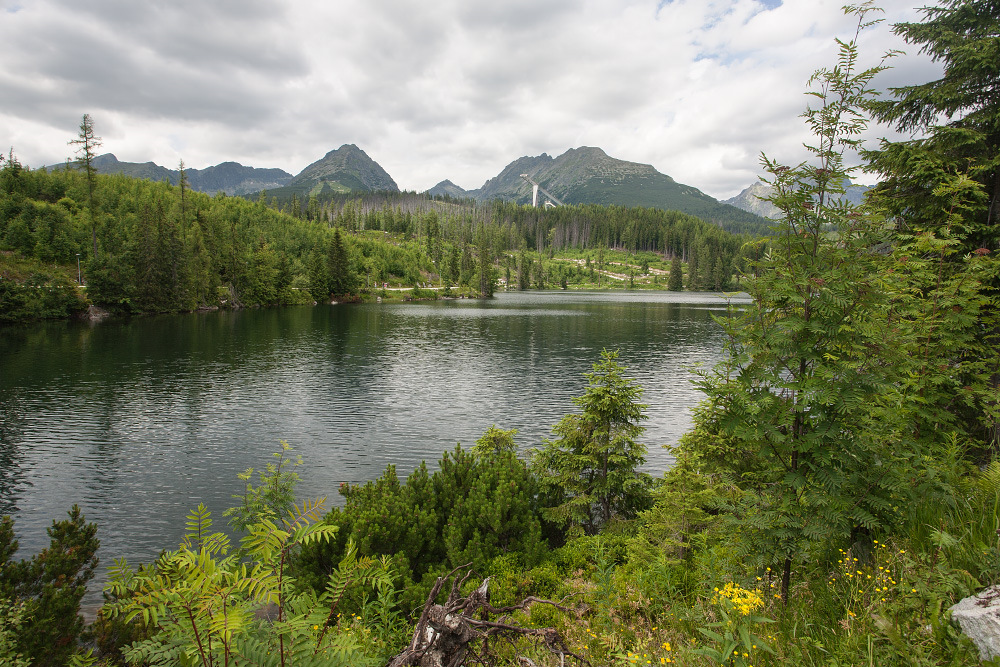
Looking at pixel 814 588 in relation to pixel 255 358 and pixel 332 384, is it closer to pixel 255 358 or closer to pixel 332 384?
pixel 332 384

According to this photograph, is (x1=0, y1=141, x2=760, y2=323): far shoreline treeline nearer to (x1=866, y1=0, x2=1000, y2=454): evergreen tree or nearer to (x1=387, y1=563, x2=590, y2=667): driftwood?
(x1=866, y1=0, x2=1000, y2=454): evergreen tree

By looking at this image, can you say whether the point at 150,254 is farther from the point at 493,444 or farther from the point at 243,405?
the point at 493,444

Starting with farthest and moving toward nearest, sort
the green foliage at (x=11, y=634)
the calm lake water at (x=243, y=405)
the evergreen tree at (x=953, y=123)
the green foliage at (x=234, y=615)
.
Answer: the calm lake water at (x=243, y=405), the evergreen tree at (x=953, y=123), the green foliage at (x=11, y=634), the green foliage at (x=234, y=615)

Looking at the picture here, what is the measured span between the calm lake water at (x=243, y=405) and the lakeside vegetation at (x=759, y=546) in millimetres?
10541

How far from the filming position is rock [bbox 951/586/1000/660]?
11.6 ft

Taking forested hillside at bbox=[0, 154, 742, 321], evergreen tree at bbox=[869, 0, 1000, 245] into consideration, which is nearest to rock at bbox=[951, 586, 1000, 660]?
evergreen tree at bbox=[869, 0, 1000, 245]

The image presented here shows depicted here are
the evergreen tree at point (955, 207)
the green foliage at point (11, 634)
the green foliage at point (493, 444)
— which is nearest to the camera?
the green foliage at point (11, 634)

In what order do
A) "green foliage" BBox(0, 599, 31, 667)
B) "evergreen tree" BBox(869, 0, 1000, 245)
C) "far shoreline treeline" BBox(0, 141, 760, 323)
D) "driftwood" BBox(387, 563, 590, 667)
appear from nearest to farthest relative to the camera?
"driftwood" BBox(387, 563, 590, 667)
"green foliage" BBox(0, 599, 31, 667)
"evergreen tree" BBox(869, 0, 1000, 245)
"far shoreline treeline" BBox(0, 141, 760, 323)

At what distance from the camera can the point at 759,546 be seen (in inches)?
222

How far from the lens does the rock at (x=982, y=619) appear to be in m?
3.52

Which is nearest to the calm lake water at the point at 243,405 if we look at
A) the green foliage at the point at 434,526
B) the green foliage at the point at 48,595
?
the green foliage at the point at 434,526

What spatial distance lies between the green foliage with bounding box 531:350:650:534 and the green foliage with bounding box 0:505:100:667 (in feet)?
31.7

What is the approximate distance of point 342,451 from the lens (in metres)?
23.5

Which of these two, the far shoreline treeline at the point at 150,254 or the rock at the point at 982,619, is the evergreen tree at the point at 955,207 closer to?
the rock at the point at 982,619
